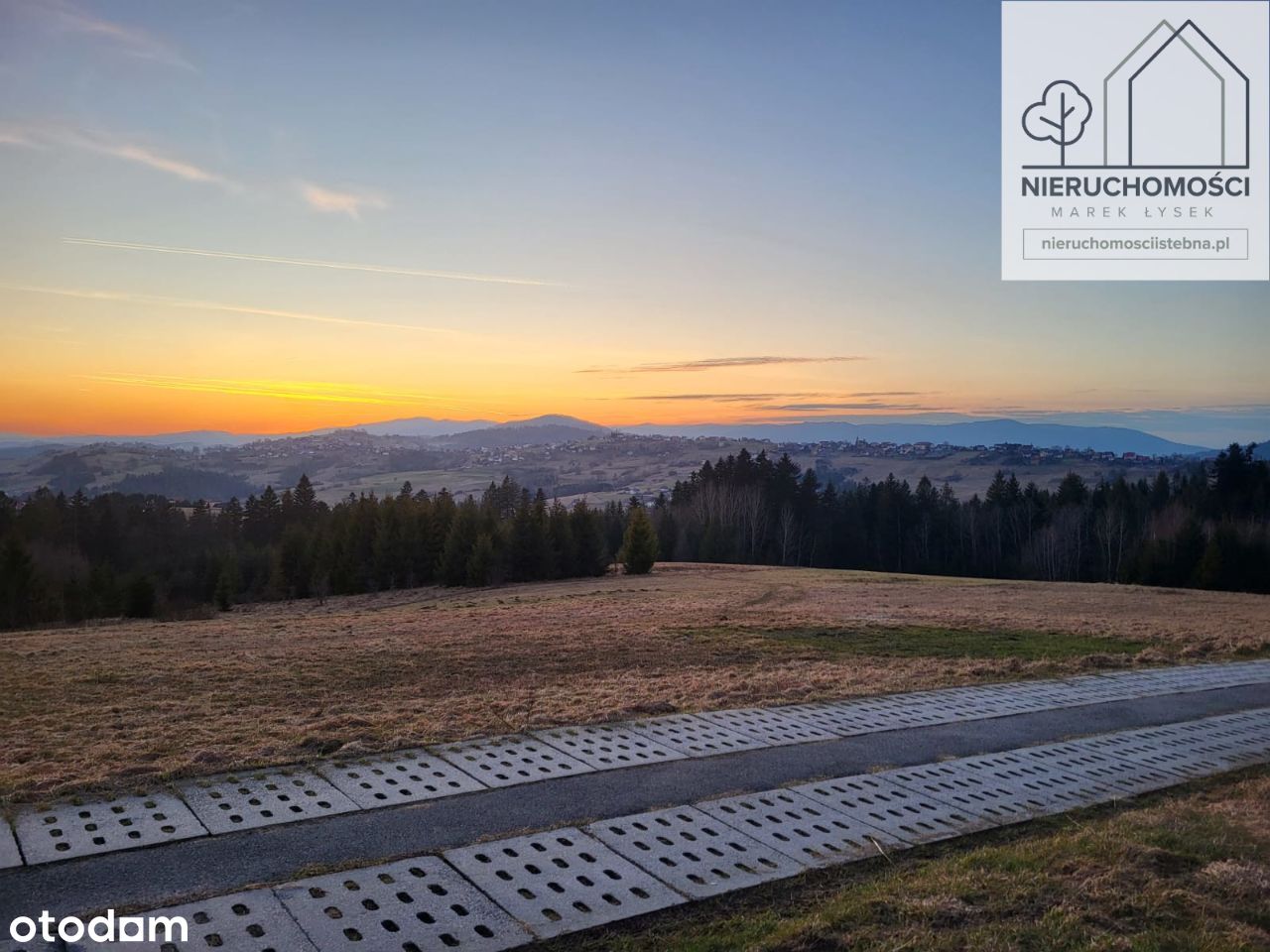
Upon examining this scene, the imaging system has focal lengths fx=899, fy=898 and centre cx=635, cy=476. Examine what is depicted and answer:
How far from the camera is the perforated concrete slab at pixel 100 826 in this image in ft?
19.4

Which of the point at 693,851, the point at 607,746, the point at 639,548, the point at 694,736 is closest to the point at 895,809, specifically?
the point at 693,851

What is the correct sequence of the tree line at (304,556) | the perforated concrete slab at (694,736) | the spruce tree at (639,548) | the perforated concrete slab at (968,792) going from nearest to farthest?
the perforated concrete slab at (968,792) < the perforated concrete slab at (694,736) < the tree line at (304,556) < the spruce tree at (639,548)

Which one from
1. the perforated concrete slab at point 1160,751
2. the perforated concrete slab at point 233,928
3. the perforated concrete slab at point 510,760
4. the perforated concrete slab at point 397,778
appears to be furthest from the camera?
the perforated concrete slab at point 1160,751

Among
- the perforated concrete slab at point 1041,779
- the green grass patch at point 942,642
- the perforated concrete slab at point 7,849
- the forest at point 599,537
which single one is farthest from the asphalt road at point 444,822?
the forest at point 599,537

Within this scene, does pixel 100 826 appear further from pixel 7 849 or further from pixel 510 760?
pixel 510 760

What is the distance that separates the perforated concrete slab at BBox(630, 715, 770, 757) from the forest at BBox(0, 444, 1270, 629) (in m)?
35.3

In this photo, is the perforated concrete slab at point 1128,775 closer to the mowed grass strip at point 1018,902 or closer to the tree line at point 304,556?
the mowed grass strip at point 1018,902

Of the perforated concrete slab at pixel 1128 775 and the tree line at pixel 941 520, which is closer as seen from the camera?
the perforated concrete slab at pixel 1128 775

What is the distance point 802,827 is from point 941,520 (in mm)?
86345

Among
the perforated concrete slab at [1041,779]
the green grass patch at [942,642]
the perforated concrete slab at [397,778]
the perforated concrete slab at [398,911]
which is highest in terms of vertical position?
the perforated concrete slab at [398,911]

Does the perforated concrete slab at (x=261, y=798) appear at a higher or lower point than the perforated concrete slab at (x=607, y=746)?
higher

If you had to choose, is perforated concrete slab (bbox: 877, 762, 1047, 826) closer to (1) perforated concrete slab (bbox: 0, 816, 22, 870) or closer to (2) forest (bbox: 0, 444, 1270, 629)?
(1) perforated concrete slab (bbox: 0, 816, 22, 870)

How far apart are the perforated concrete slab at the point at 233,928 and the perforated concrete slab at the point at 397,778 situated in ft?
5.58

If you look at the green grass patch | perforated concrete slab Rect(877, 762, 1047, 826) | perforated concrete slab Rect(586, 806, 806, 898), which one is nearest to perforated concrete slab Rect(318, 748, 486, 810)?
perforated concrete slab Rect(586, 806, 806, 898)
